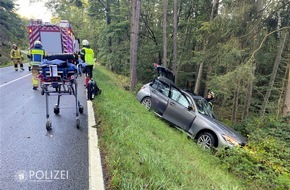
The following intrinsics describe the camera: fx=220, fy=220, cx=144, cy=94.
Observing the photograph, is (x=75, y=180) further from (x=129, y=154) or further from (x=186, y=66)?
(x=186, y=66)

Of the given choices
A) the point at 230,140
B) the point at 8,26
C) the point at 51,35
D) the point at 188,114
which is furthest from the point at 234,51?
the point at 8,26

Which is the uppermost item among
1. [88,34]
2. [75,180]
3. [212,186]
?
[88,34]

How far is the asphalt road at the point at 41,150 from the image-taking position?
10.4ft

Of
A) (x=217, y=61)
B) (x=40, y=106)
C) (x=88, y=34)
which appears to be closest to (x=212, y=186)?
(x=40, y=106)

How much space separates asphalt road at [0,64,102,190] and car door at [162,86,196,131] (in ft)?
10.3

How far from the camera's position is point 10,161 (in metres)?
3.63

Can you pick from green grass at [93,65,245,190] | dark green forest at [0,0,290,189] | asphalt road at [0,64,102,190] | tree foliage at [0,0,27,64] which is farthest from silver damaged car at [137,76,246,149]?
tree foliage at [0,0,27,64]

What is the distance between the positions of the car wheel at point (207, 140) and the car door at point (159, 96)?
6.12 feet

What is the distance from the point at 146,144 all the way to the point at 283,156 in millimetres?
4539

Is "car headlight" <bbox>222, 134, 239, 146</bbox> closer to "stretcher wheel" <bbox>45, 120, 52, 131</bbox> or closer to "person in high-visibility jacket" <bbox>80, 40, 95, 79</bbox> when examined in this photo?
"stretcher wheel" <bbox>45, 120, 52, 131</bbox>

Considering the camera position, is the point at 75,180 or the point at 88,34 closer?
the point at 75,180

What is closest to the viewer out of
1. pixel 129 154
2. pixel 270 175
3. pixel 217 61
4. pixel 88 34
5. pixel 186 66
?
pixel 129 154

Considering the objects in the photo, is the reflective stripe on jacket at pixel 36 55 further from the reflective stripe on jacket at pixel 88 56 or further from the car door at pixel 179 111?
the car door at pixel 179 111

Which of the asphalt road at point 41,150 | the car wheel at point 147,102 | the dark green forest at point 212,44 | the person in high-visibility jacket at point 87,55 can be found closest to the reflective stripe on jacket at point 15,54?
the dark green forest at point 212,44
